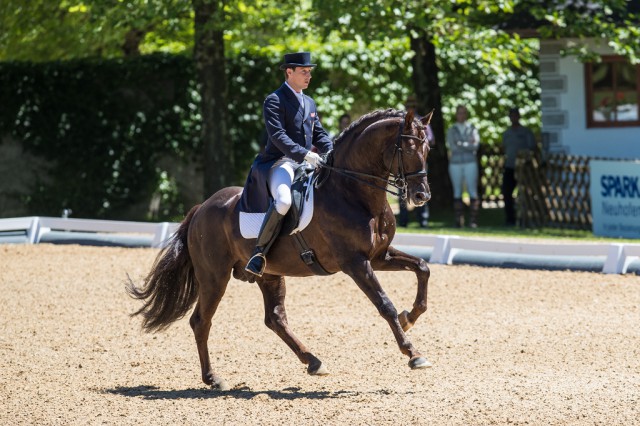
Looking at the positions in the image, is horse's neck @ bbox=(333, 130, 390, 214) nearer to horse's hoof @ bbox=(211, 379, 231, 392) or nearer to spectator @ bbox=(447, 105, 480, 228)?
horse's hoof @ bbox=(211, 379, 231, 392)

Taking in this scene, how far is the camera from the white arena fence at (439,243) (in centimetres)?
1429

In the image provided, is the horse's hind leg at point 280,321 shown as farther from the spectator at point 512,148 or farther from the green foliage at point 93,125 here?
the green foliage at point 93,125

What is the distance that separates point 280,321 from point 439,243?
6.43 meters

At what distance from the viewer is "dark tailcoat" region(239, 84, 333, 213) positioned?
9.25m

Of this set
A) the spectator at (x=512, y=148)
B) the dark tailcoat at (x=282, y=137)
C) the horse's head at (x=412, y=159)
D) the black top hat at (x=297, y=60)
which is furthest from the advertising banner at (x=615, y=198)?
the horse's head at (x=412, y=159)

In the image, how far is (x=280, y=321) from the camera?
9.66 m

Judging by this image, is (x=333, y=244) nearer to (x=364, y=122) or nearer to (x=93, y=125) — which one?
(x=364, y=122)

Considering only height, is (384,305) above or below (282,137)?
below

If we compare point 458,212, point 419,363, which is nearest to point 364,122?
point 419,363

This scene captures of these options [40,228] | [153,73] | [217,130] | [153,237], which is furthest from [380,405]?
[153,73]

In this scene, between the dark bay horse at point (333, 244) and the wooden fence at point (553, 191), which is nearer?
the dark bay horse at point (333, 244)

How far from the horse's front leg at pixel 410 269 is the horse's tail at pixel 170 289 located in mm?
1833

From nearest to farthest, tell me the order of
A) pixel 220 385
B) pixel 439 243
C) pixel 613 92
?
pixel 220 385
pixel 439 243
pixel 613 92

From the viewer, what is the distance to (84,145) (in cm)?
2328
